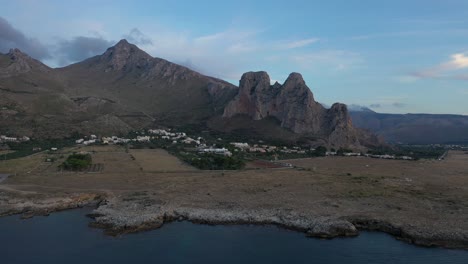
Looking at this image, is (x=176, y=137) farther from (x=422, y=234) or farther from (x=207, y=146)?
(x=422, y=234)

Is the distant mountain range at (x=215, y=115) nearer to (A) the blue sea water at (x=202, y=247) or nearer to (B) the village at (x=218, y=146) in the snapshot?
(B) the village at (x=218, y=146)

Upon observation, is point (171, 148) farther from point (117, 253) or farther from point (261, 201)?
point (117, 253)

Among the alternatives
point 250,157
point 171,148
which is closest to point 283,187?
point 250,157

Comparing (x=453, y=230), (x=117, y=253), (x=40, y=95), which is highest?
(x=40, y=95)

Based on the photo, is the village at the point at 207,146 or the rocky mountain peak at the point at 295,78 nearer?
the village at the point at 207,146

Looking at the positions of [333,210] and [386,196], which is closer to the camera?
[333,210]

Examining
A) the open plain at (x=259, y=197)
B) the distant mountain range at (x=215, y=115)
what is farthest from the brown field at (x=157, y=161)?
the distant mountain range at (x=215, y=115)

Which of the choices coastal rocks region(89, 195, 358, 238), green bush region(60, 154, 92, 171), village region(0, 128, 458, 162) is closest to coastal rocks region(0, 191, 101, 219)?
coastal rocks region(89, 195, 358, 238)
